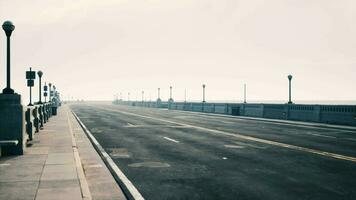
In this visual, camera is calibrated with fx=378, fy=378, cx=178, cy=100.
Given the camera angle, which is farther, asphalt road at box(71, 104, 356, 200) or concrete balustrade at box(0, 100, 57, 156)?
concrete balustrade at box(0, 100, 57, 156)

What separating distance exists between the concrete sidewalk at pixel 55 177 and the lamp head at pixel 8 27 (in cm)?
450

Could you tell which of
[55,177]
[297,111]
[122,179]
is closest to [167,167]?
[122,179]

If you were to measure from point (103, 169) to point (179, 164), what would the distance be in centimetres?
233

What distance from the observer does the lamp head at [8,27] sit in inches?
550

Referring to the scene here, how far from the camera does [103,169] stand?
10.9m

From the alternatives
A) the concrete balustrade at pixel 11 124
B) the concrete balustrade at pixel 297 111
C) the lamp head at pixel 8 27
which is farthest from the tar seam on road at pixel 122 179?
the concrete balustrade at pixel 297 111

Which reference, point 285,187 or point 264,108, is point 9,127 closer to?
point 285,187

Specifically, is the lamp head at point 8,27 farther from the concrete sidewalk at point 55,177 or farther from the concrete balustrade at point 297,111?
the concrete balustrade at point 297,111

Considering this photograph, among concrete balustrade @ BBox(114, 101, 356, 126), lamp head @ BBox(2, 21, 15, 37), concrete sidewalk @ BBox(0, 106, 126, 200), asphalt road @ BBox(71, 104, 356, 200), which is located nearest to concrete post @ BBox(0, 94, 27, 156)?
concrete sidewalk @ BBox(0, 106, 126, 200)

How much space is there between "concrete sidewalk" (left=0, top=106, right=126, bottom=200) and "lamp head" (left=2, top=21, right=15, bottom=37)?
450 cm

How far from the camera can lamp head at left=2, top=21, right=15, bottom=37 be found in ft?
45.8

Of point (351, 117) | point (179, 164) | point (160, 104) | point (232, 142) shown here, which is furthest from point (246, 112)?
point (160, 104)

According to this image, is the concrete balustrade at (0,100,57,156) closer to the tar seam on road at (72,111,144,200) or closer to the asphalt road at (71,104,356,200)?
the tar seam on road at (72,111,144,200)

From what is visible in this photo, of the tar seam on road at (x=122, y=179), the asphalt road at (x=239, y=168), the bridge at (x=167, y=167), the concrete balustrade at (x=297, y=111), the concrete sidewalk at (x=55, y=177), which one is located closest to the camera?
the concrete sidewalk at (x=55, y=177)
